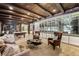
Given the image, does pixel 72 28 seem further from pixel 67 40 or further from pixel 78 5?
pixel 78 5

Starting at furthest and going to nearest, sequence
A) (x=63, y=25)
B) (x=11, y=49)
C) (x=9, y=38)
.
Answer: (x=63, y=25) < (x=9, y=38) < (x=11, y=49)

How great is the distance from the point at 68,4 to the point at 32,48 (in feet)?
5.06

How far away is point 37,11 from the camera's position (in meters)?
2.97

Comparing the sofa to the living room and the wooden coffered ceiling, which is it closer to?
the living room

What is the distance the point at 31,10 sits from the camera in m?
2.94

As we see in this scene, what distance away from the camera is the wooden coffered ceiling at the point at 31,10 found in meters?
2.81

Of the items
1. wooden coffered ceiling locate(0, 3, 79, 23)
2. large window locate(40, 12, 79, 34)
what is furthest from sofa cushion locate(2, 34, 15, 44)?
large window locate(40, 12, 79, 34)

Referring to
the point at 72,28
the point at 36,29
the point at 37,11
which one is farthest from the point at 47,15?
the point at 72,28

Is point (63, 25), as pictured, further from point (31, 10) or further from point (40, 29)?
point (31, 10)

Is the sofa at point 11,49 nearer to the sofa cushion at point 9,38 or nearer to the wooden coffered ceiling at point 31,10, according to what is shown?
the sofa cushion at point 9,38

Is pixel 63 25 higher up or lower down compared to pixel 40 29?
higher up

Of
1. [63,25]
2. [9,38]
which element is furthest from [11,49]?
[63,25]

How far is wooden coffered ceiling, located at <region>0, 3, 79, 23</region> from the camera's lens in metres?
2.81

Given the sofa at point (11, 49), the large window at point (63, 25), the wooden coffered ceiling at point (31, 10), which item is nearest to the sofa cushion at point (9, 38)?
the sofa at point (11, 49)
